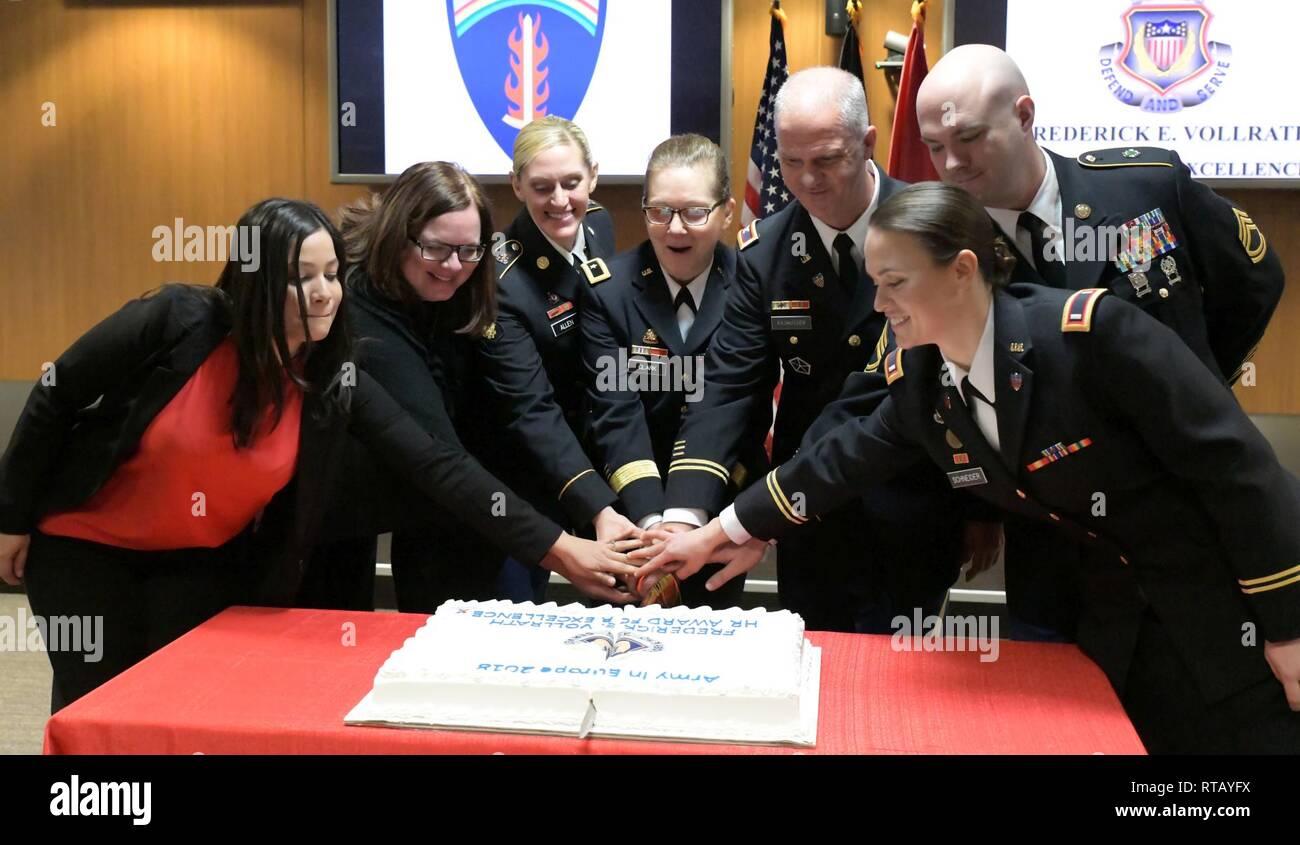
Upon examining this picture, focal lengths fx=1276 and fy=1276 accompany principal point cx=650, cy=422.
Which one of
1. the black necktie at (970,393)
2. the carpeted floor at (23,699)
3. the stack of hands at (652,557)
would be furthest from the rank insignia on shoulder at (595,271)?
the carpeted floor at (23,699)

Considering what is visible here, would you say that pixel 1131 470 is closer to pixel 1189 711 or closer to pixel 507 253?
pixel 1189 711

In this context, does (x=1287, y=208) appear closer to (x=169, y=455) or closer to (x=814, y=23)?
(x=814, y=23)

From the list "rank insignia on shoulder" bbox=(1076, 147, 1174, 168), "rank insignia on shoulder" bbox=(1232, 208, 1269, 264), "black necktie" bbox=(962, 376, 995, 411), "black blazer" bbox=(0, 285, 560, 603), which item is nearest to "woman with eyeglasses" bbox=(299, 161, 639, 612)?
"black blazer" bbox=(0, 285, 560, 603)

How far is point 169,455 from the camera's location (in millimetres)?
2348

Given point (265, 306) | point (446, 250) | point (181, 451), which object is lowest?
point (181, 451)

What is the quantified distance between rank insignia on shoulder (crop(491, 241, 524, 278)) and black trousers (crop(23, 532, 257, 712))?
104 cm

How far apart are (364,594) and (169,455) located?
2.49ft

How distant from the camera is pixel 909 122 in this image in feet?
14.5

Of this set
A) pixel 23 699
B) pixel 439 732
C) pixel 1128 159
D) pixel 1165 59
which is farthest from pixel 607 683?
pixel 1165 59

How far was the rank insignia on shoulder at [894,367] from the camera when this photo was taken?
90.7 inches

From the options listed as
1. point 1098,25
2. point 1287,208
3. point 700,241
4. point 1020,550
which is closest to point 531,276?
point 700,241

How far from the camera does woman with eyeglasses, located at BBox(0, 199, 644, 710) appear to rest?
7.66ft

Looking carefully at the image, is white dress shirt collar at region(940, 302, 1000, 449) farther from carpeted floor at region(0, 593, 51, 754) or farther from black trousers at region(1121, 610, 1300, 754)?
carpeted floor at region(0, 593, 51, 754)

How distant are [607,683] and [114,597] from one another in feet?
3.63
